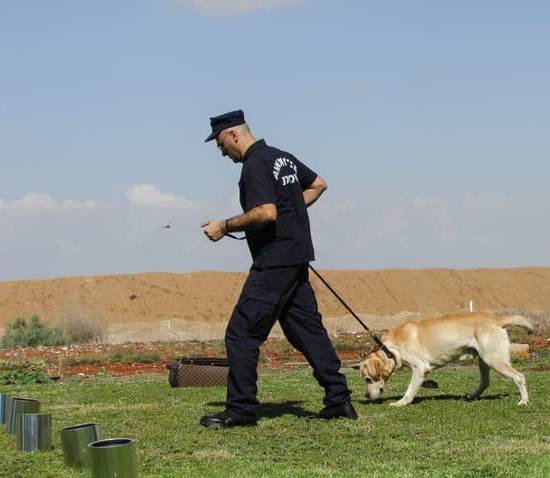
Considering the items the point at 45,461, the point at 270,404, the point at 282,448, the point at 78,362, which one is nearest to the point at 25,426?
the point at 45,461

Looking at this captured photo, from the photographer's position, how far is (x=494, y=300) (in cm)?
6756

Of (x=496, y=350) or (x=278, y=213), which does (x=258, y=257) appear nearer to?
(x=278, y=213)

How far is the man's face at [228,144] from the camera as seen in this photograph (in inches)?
337

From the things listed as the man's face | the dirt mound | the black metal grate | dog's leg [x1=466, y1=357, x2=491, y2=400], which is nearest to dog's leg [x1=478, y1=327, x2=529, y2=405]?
dog's leg [x1=466, y1=357, x2=491, y2=400]

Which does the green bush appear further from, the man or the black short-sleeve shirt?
the black short-sleeve shirt

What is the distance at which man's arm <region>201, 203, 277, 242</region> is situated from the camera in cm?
821

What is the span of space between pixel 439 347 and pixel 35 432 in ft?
15.1

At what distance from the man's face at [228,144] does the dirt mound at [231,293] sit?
164ft

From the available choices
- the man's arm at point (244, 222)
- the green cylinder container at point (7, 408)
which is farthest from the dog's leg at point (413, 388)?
the green cylinder container at point (7, 408)

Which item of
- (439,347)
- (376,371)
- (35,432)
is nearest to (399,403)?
(376,371)

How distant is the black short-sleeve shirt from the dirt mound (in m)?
49.9

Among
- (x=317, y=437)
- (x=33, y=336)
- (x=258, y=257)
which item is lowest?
(x=317, y=437)

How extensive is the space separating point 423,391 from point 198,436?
4.58 meters

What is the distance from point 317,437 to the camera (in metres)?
7.97
